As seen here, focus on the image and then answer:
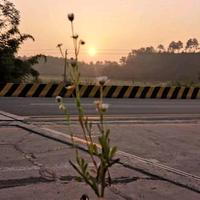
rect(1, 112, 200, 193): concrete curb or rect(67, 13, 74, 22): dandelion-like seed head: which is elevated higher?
rect(67, 13, 74, 22): dandelion-like seed head

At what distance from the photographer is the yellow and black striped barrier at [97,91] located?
60.2 feet

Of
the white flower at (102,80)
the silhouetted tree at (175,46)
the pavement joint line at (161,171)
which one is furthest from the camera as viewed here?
the silhouetted tree at (175,46)

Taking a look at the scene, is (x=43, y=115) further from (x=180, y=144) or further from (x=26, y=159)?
(x=26, y=159)

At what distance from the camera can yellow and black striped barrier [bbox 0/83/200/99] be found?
1836cm

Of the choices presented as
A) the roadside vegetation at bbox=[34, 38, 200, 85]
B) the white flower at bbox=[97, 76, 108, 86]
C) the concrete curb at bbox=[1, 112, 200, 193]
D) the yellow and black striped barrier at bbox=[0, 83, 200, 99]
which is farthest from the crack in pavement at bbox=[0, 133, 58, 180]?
the roadside vegetation at bbox=[34, 38, 200, 85]

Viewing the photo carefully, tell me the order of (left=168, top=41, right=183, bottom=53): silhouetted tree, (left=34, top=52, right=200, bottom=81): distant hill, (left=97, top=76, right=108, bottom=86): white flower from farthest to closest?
1. (left=34, top=52, right=200, bottom=81): distant hill
2. (left=168, top=41, right=183, bottom=53): silhouetted tree
3. (left=97, top=76, right=108, bottom=86): white flower

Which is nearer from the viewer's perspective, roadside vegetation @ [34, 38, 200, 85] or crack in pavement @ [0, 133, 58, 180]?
crack in pavement @ [0, 133, 58, 180]

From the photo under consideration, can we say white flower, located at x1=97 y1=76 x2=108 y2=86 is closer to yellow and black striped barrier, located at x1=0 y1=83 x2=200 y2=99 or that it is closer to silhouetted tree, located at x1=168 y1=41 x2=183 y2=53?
yellow and black striped barrier, located at x1=0 y1=83 x2=200 y2=99

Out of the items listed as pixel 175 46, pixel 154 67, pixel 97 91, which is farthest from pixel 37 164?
pixel 154 67

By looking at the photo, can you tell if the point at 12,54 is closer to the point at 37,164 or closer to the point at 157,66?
the point at 37,164

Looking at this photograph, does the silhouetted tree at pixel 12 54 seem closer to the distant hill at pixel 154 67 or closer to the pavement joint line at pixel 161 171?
the pavement joint line at pixel 161 171

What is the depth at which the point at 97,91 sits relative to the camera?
1986 centimetres

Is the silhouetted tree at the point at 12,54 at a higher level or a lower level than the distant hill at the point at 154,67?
lower

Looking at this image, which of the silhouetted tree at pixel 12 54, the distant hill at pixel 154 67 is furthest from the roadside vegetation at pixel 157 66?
the silhouetted tree at pixel 12 54
